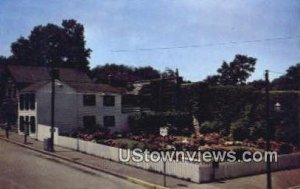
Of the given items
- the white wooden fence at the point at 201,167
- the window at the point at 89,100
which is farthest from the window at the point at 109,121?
the white wooden fence at the point at 201,167

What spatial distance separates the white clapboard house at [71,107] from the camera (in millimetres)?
44469

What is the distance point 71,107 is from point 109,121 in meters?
4.73

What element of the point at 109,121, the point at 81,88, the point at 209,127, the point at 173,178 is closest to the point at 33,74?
the point at 81,88

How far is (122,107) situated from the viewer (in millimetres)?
52250

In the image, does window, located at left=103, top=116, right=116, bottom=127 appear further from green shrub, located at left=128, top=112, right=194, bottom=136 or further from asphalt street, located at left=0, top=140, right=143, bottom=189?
asphalt street, located at left=0, top=140, right=143, bottom=189

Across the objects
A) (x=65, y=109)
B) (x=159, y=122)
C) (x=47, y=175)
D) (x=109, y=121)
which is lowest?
(x=47, y=175)

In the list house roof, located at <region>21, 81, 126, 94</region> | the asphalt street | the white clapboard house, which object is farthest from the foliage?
the asphalt street

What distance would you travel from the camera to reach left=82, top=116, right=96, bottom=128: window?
46.6 meters

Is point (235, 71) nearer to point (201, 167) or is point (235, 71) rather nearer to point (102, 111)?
point (102, 111)

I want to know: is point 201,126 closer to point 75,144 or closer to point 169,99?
point 169,99

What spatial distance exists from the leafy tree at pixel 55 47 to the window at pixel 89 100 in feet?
157

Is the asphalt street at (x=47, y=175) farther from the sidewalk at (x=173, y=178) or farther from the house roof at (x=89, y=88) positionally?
the house roof at (x=89, y=88)

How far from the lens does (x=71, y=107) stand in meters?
46.2

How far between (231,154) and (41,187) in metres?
11.7
